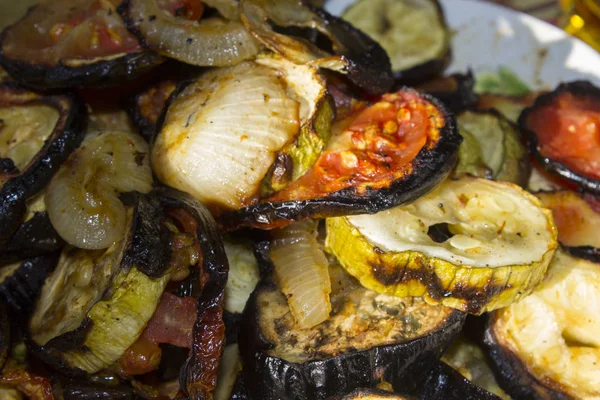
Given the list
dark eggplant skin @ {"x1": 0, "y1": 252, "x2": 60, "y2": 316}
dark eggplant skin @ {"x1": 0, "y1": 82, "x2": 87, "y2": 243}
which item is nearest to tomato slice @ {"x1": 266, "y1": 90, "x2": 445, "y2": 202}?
dark eggplant skin @ {"x1": 0, "y1": 82, "x2": 87, "y2": 243}

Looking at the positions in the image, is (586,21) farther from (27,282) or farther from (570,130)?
(27,282)

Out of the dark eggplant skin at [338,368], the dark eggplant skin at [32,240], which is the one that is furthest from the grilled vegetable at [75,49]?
the dark eggplant skin at [338,368]

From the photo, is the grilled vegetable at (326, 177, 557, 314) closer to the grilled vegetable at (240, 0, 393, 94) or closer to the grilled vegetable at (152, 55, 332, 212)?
the grilled vegetable at (152, 55, 332, 212)

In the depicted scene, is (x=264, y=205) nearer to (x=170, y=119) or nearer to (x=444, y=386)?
(x=170, y=119)

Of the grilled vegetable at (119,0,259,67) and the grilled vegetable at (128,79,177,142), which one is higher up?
the grilled vegetable at (119,0,259,67)

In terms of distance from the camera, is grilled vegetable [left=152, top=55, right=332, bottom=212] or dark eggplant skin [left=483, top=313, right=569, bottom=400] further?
dark eggplant skin [left=483, top=313, right=569, bottom=400]

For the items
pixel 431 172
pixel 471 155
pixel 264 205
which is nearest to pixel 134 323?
pixel 264 205
